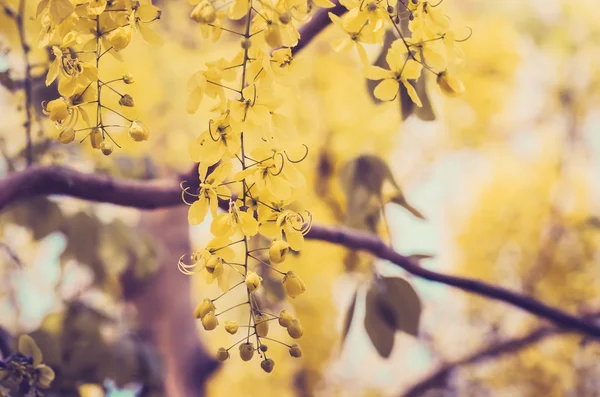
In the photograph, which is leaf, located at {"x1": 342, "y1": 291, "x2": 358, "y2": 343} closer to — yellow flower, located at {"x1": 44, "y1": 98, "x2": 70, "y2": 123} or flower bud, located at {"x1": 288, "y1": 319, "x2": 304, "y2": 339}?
flower bud, located at {"x1": 288, "y1": 319, "x2": 304, "y2": 339}

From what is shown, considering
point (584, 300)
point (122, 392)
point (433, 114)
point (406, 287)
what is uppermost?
point (433, 114)

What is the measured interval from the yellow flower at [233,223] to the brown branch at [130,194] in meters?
0.27

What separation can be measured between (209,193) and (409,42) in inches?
8.6

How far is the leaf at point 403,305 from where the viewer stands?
0.79 meters

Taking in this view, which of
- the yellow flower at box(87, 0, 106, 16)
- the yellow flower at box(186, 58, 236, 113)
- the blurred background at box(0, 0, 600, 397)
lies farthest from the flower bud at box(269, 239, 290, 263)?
the blurred background at box(0, 0, 600, 397)

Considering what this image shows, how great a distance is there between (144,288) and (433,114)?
1.44 meters

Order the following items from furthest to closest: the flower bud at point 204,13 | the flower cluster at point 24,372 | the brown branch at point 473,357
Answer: the brown branch at point 473,357
the flower cluster at point 24,372
the flower bud at point 204,13

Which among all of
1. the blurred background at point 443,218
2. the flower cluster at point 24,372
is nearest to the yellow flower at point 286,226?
the flower cluster at point 24,372

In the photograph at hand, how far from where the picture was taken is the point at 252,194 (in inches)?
17.5

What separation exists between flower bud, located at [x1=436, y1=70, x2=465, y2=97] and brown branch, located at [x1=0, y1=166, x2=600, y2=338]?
0.33m

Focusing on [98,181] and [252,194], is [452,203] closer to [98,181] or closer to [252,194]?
[98,181]

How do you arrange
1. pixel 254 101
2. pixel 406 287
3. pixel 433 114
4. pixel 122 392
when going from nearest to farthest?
pixel 254 101, pixel 433 114, pixel 406 287, pixel 122 392

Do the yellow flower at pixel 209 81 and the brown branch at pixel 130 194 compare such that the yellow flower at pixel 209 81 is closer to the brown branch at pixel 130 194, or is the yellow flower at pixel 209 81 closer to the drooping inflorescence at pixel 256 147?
the drooping inflorescence at pixel 256 147

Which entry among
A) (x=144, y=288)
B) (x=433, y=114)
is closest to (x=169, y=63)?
(x=144, y=288)
